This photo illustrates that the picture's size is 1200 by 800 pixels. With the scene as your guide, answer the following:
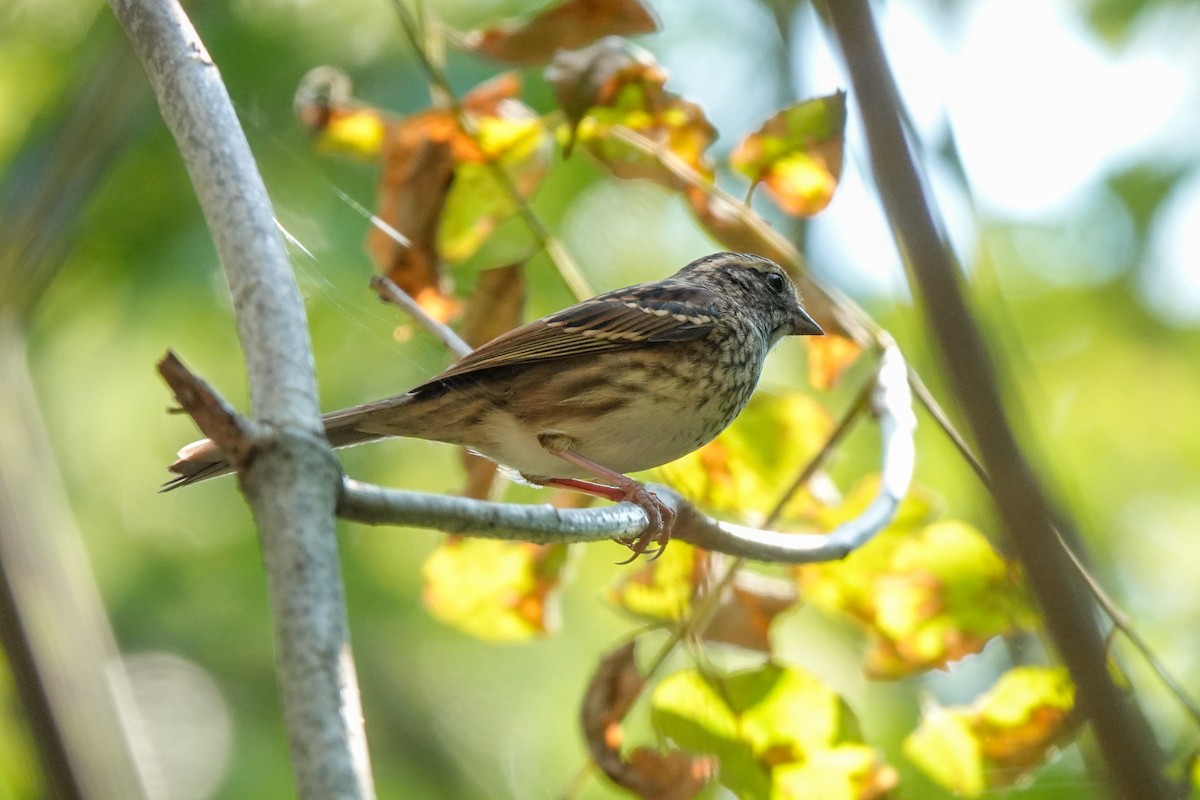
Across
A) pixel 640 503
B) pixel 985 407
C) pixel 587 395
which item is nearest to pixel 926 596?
pixel 640 503

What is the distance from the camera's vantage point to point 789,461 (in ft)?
14.8

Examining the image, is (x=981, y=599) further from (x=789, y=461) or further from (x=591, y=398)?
(x=591, y=398)

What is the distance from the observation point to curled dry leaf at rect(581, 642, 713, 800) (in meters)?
3.84

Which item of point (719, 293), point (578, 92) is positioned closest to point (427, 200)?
point (578, 92)

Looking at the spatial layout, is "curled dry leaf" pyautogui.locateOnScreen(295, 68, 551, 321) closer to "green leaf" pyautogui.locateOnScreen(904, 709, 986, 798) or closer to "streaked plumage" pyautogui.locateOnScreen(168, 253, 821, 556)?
"streaked plumage" pyautogui.locateOnScreen(168, 253, 821, 556)

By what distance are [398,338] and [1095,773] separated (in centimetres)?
311

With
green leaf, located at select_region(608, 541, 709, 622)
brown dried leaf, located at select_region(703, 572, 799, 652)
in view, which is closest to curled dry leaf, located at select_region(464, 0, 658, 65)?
green leaf, located at select_region(608, 541, 709, 622)

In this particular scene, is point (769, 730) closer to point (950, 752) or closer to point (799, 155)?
point (950, 752)

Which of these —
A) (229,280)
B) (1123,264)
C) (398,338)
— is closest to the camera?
(229,280)

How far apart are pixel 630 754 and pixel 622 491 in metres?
0.87

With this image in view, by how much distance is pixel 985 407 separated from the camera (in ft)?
4.15

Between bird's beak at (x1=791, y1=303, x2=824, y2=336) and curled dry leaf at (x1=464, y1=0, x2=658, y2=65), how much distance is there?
148 cm

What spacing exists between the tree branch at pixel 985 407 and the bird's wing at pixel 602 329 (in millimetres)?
3020

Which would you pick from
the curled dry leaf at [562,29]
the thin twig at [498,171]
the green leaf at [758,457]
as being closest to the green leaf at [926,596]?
the green leaf at [758,457]
